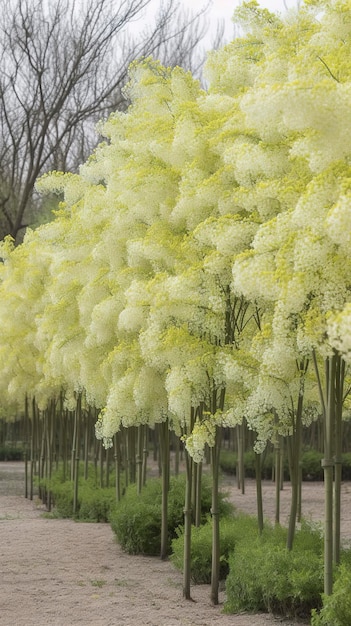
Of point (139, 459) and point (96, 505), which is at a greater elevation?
point (139, 459)

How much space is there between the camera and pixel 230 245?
6648 mm

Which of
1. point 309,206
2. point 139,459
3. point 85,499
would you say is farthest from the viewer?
point 85,499

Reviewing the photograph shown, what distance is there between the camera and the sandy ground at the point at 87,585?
6.99 m

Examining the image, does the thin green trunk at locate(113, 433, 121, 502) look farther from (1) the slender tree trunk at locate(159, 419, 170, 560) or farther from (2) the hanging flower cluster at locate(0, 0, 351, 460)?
(1) the slender tree trunk at locate(159, 419, 170, 560)

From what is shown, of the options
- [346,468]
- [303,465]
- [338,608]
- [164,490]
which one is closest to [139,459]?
[164,490]

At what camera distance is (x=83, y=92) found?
83.2ft

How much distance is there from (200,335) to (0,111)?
19.5 meters

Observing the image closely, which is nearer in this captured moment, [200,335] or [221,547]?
[200,335]

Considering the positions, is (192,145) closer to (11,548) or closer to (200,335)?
(200,335)

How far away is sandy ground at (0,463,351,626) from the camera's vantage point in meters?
6.99

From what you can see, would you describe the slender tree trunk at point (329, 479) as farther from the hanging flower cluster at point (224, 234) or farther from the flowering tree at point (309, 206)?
the hanging flower cluster at point (224, 234)

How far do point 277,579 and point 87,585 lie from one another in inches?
94.0

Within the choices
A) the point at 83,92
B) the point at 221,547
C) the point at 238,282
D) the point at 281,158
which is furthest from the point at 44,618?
the point at 83,92

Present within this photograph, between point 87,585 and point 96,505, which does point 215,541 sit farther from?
point 96,505
